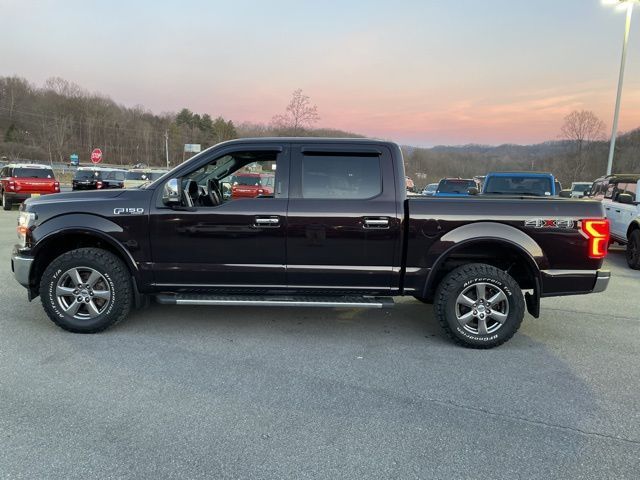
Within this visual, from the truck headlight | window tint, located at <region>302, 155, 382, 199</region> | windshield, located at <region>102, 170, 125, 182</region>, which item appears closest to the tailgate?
window tint, located at <region>302, 155, 382, 199</region>

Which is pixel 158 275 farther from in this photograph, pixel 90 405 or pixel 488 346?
pixel 488 346

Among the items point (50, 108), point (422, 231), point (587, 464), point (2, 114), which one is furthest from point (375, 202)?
point (50, 108)

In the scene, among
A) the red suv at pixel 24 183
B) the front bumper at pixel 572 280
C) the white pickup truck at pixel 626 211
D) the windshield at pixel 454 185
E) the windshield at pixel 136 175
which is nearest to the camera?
the front bumper at pixel 572 280

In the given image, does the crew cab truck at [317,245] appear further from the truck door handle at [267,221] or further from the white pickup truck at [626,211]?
the white pickup truck at [626,211]

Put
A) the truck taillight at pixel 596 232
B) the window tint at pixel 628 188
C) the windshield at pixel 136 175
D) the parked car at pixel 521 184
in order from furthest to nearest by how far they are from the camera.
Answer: the windshield at pixel 136 175
the parked car at pixel 521 184
the window tint at pixel 628 188
the truck taillight at pixel 596 232

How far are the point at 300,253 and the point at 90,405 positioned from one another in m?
2.16

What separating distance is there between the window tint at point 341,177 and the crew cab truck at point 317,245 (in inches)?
0.4

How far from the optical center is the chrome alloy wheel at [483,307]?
14.2ft

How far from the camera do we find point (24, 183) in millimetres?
16656

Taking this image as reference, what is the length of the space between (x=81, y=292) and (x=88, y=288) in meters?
0.08

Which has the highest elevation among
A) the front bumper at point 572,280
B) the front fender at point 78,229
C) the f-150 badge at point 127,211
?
the f-150 badge at point 127,211

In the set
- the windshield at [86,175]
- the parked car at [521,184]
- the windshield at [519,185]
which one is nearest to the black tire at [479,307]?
the parked car at [521,184]

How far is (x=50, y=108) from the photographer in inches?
3627

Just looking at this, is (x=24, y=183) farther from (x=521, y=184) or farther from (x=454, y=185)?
(x=521, y=184)
